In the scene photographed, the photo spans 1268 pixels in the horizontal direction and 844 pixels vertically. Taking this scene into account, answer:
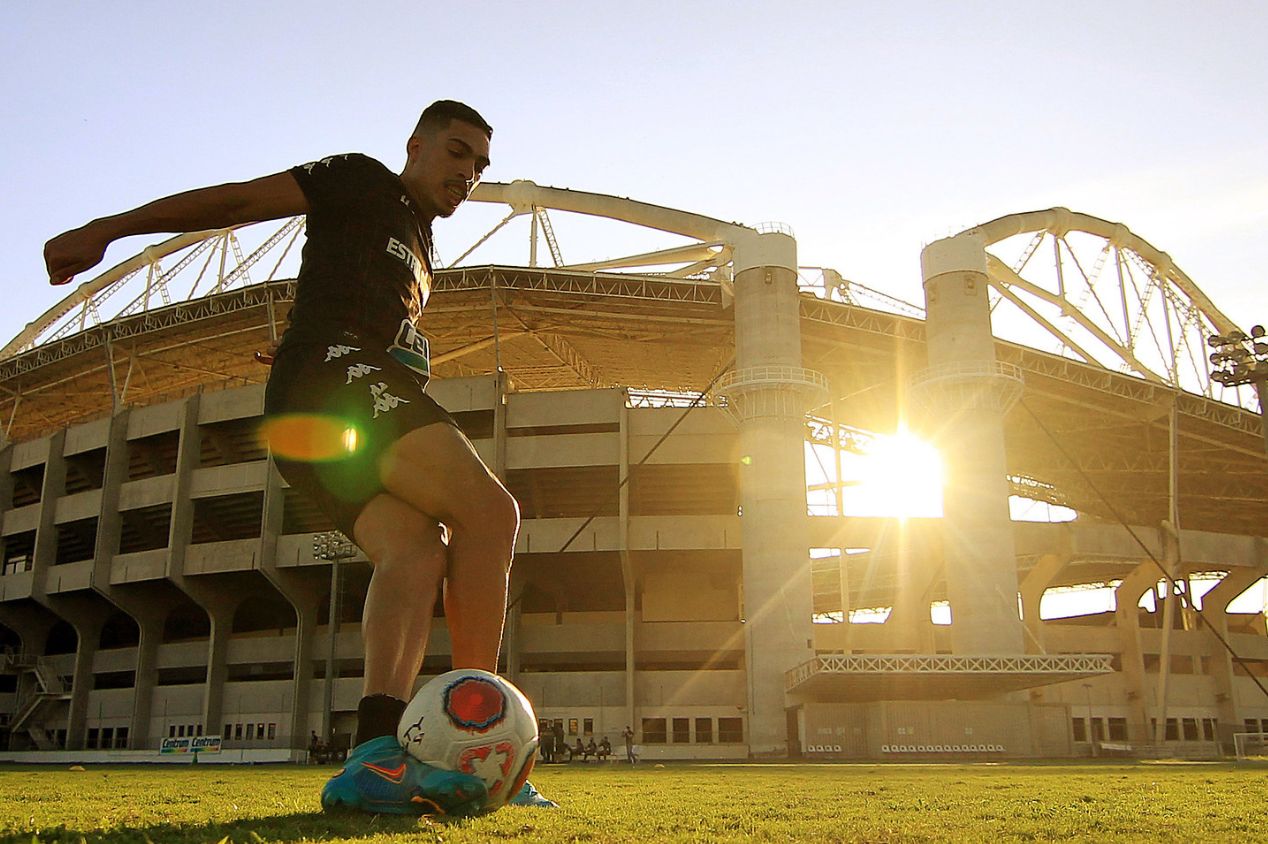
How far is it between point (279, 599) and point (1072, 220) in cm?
4545

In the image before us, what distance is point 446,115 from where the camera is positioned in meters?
5.11

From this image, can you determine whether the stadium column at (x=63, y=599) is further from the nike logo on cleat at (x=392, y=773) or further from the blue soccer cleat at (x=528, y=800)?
the nike logo on cleat at (x=392, y=773)

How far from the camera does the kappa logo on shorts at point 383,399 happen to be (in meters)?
4.47

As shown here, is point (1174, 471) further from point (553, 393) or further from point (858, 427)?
point (553, 393)

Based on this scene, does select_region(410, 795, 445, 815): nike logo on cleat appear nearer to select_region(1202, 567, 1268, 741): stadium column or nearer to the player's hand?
the player's hand

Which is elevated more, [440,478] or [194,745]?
[440,478]

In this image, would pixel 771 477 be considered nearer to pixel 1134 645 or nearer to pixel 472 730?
pixel 1134 645

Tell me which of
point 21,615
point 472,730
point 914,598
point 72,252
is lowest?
point 472,730

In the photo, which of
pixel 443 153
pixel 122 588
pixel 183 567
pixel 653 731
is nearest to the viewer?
pixel 443 153

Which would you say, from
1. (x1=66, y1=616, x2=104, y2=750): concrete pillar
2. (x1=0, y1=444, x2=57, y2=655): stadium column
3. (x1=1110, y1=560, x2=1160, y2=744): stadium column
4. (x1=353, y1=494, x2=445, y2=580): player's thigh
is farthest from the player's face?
(x1=0, y1=444, x2=57, y2=655): stadium column

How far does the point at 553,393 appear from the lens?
48.5 metres

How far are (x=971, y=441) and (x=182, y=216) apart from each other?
4430 centimetres

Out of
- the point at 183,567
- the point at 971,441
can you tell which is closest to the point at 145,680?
the point at 183,567

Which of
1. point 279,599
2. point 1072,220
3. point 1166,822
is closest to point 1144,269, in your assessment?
point 1072,220
